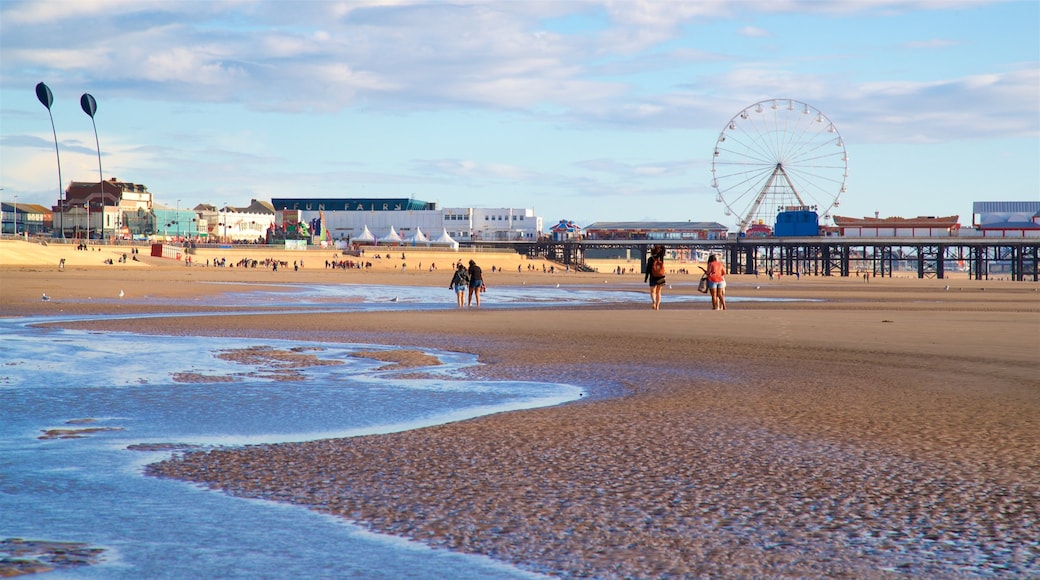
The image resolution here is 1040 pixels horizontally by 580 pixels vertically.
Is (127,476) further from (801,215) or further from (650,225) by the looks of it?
(650,225)

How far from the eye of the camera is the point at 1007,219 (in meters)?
113

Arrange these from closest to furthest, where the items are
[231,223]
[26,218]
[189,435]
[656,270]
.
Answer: [189,435] → [656,270] → [26,218] → [231,223]

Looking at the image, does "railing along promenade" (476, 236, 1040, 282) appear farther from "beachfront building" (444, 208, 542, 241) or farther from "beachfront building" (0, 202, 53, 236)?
"beachfront building" (0, 202, 53, 236)

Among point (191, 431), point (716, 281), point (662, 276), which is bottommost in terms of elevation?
point (191, 431)

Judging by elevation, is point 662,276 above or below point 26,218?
below

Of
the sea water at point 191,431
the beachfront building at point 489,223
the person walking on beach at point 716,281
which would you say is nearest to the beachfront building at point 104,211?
the beachfront building at point 489,223

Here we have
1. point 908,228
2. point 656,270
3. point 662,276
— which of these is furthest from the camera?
point 908,228

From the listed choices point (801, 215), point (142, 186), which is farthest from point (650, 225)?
point (142, 186)

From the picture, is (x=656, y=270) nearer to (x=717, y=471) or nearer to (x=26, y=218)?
(x=717, y=471)

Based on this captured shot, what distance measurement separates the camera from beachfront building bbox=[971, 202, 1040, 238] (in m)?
101

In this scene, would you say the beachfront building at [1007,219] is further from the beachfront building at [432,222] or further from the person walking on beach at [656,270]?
the person walking on beach at [656,270]

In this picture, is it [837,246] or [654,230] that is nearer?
[837,246]

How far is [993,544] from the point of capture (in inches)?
192

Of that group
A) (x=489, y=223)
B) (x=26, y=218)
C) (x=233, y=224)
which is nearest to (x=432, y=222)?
(x=489, y=223)
